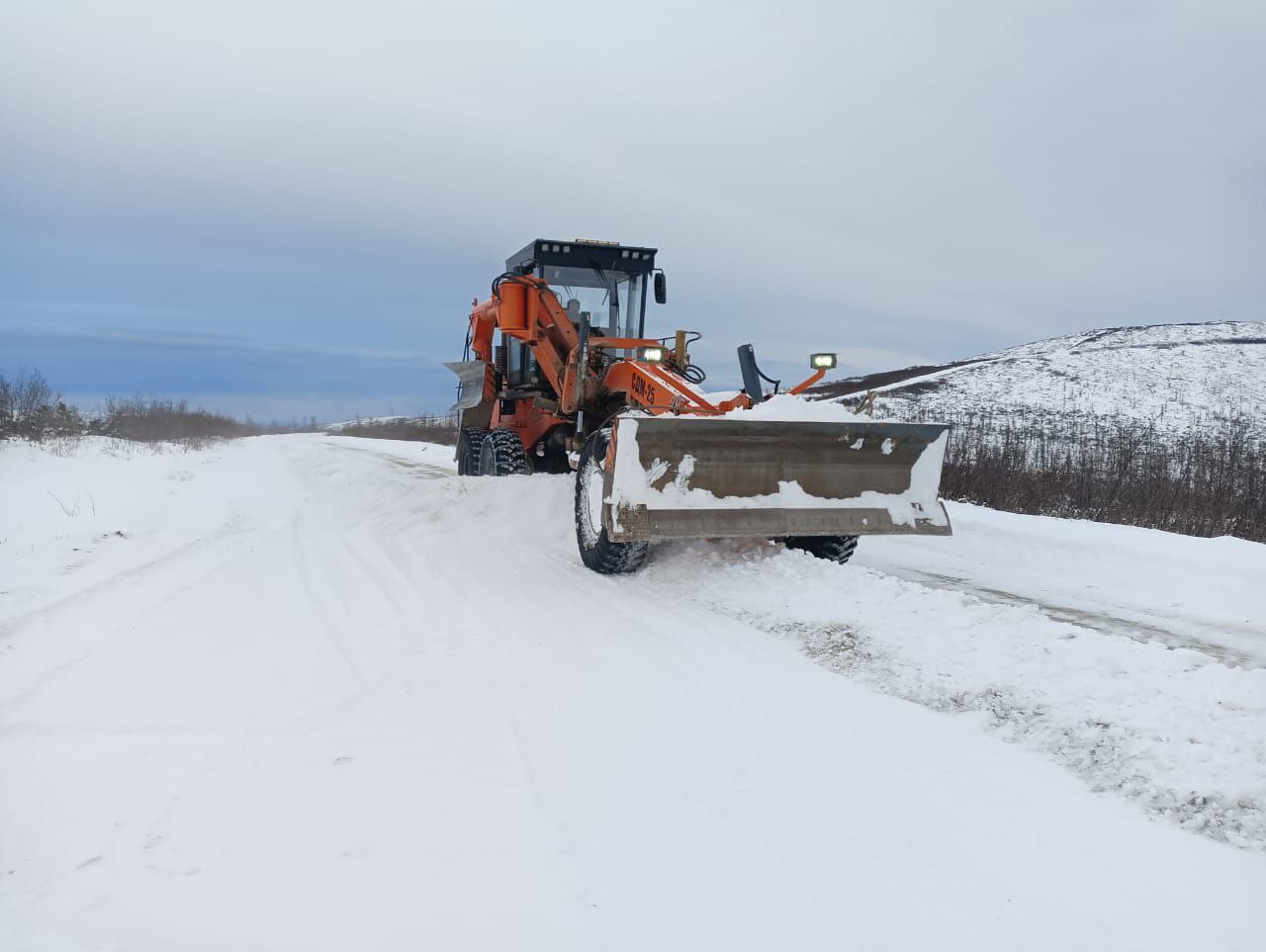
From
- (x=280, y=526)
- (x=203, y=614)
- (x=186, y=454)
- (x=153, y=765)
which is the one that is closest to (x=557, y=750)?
(x=153, y=765)

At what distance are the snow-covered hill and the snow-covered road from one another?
17649mm

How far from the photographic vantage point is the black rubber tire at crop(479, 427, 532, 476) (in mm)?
9320

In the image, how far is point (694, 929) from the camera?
6.93 ft

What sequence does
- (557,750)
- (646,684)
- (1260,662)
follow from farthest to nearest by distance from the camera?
(1260,662)
(646,684)
(557,750)

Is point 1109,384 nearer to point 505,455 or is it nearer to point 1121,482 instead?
point 1121,482

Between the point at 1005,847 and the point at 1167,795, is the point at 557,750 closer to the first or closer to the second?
the point at 1005,847

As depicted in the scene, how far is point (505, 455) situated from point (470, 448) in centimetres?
197

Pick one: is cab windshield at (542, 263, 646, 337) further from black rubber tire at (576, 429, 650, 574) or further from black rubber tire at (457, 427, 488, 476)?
black rubber tire at (576, 429, 650, 574)

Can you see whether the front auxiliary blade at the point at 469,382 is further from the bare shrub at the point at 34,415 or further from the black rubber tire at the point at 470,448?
the bare shrub at the point at 34,415

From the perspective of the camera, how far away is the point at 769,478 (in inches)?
235

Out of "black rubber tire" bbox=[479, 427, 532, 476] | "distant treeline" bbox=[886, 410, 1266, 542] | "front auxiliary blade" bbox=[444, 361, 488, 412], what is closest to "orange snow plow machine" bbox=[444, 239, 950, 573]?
"black rubber tire" bbox=[479, 427, 532, 476]

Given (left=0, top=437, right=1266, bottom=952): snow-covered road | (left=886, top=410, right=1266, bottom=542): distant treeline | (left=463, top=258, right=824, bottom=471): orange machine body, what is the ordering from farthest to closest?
(left=886, top=410, right=1266, bottom=542): distant treeline < (left=463, top=258, right=824, bottom=471): orange machine body < (left=0, top=437, right=1266, bottom=952): snow-covered road

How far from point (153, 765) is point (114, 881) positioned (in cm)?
70

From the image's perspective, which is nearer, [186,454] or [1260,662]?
[1260,662]
